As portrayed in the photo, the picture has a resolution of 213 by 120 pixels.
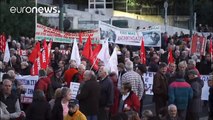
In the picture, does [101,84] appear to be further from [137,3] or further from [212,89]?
[137,3]

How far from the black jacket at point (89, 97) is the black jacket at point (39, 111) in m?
1.62

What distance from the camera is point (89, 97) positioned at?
13234 millimetres

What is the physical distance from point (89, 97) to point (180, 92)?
6.11 ft

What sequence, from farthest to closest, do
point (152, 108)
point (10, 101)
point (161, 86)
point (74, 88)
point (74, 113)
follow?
point (152, 108), point (161, 86), point (74, 88), point (10, 101), point (74, 113)

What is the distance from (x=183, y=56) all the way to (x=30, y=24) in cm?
1875

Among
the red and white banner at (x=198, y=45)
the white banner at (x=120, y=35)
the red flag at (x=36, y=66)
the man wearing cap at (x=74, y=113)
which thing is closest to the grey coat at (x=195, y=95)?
the man wearing cap at (x=74, y=113)

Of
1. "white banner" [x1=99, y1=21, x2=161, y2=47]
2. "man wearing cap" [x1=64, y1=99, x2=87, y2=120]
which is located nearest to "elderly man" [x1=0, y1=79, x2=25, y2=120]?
"man wearing cap" [x1=64, y1=99, x2=87, y2=120]

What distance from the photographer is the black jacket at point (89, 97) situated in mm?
13148

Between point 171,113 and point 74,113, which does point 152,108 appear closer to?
point 171,113

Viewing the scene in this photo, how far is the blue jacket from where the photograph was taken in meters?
13.7

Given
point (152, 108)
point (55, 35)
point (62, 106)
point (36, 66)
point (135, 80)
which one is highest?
point (55, 35)

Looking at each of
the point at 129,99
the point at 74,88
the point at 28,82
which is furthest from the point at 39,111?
the point at 28,82

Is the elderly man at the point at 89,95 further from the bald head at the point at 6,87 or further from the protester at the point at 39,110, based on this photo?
the bald head at the point at 6,87

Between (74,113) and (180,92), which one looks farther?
(180,92)
